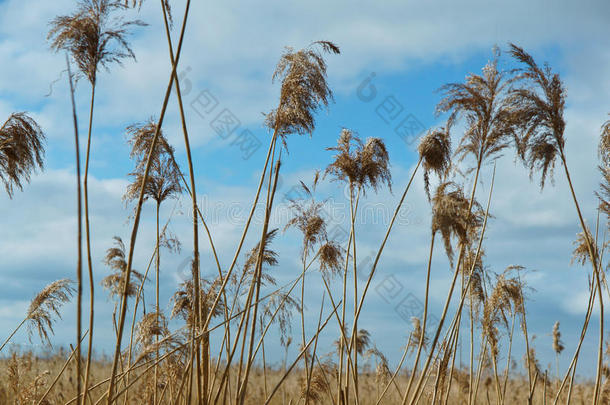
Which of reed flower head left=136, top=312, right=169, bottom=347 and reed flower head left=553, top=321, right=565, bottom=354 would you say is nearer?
reed flower head left=136, top=312, right=169, bottom=347

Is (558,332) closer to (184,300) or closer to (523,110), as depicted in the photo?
(523,110)

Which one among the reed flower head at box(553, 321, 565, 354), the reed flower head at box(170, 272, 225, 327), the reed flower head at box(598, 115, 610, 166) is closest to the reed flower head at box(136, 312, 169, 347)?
the reed flower head at box(170, 272, 225, 327)

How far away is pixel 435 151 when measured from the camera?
14.5 ft

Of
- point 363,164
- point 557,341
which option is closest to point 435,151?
point 363,164

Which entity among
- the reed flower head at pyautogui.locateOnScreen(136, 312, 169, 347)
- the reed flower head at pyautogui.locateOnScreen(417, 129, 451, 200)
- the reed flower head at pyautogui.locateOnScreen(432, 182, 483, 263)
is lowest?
the reed flower head at pyautogui.locateOnScreen(136, 312, 169, 347)

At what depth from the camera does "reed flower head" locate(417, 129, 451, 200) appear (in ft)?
14.5

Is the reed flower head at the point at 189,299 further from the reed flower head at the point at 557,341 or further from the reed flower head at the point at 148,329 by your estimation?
the reed flower head at the point at 557,341

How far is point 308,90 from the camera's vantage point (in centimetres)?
393

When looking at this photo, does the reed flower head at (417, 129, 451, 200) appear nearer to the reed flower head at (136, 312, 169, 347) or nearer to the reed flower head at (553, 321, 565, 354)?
the reed flower head at (136, 312, 169, 347)

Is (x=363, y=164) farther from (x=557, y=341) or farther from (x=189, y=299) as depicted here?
(x=557, y=341)

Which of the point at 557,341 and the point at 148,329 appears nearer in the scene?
the point at 148,329

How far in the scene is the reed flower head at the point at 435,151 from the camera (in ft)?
14.5

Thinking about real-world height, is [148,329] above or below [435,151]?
below

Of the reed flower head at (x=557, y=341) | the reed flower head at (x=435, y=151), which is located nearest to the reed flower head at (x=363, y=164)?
the reed flower head at (x=435, y=151)
